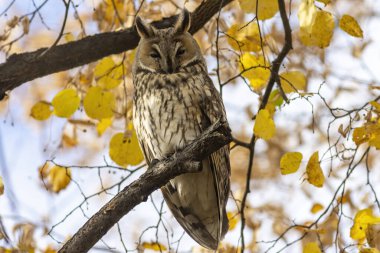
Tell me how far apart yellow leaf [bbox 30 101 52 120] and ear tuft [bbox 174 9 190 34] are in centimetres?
82

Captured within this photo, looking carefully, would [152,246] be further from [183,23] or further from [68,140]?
[183,23]

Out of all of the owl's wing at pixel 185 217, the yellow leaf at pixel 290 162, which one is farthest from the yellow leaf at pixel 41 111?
the yellow leaf at pixel 290 162

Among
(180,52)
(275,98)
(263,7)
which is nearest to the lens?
(263,7)

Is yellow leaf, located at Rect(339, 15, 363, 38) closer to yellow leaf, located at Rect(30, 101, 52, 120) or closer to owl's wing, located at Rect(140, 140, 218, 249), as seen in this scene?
owl's wing, located at Rect(140, 140, 218, 249)

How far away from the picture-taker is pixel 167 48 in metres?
3.71

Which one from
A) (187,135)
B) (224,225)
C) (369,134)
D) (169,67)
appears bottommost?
(369,134)

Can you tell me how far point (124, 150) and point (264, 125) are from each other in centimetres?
88

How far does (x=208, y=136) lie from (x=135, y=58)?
3.76 ft

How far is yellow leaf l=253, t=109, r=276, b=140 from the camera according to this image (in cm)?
291

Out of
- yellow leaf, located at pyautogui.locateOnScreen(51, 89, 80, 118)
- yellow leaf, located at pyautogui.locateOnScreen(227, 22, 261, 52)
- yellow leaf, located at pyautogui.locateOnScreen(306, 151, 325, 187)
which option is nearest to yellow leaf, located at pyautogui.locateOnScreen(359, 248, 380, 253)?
yellow leaf, located at pyautogui.locateOnScreen(306, 151, 325, 187)

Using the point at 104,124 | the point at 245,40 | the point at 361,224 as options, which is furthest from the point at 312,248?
the point at 104,124

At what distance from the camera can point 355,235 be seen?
2.89 meters

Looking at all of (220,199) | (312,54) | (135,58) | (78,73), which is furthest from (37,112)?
(312,54)

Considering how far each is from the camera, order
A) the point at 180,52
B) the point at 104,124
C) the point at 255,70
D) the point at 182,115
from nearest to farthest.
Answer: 1. the point at 255,70
2. the point at 182,115
3. the point at 180,52
4. the point at 104,124
